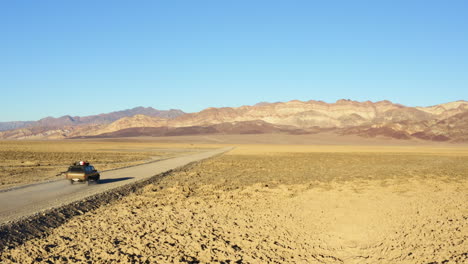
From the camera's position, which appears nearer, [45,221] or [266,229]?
[45,221]

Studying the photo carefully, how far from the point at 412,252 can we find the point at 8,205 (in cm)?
1509

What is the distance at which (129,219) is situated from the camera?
14164 millimetres

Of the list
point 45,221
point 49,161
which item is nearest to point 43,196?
point 45,221

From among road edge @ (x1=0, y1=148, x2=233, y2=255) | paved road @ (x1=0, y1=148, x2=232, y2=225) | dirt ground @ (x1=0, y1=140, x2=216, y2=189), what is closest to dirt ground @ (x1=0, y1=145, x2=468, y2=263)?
road edge @ (x1=0, y1=148, x2=233, y2=255)

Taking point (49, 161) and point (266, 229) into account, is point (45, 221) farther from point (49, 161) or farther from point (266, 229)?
point (49, 161)

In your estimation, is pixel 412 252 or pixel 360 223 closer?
pixel 412 252

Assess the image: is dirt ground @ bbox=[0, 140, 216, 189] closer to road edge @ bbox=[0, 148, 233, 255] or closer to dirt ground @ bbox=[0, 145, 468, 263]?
road edge @ bbox=[0, 148, 233, 255]

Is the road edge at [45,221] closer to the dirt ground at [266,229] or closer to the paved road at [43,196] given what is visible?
the dirt ground at [266,229]

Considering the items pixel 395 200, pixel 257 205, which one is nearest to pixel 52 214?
pixel 257 205

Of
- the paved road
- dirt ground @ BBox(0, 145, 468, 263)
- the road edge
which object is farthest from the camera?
the paved road

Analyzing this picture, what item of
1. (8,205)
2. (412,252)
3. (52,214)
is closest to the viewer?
(412,252)

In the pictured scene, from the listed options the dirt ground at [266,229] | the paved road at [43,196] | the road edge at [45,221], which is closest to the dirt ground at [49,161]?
the paved road at [43,196]

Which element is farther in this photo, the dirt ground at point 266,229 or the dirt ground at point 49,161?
the dirt ground at point 49,161

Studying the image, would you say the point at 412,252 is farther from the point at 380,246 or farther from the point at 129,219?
the point at 129,219
